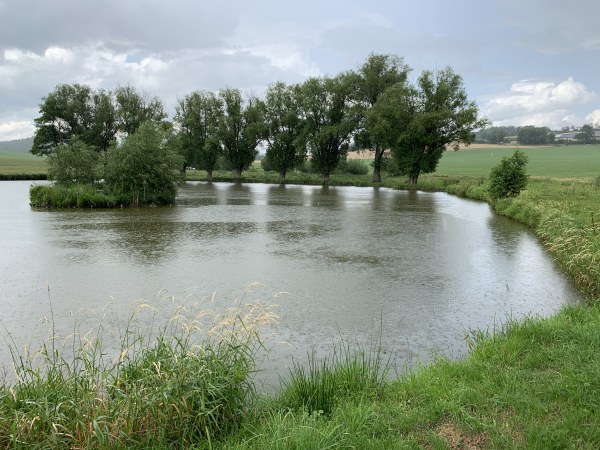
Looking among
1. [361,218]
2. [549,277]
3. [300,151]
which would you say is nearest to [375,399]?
[549,277]

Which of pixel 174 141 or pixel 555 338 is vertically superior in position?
pixel 174 141

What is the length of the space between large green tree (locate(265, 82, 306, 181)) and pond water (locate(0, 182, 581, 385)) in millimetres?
31455

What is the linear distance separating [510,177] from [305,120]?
96.6 ft

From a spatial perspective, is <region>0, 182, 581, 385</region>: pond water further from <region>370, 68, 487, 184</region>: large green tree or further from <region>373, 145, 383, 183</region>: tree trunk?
<region>373, 145, 383, 183</region>: tree trunk

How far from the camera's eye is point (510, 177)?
2236cm

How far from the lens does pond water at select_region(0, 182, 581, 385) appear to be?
6441mm

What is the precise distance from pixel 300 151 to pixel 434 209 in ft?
85.1

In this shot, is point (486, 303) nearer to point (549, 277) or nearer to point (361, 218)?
point (549, 277)

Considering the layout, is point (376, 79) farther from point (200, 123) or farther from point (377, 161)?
point (200, 123)

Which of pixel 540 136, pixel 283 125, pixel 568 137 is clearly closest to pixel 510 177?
pixel 283 125

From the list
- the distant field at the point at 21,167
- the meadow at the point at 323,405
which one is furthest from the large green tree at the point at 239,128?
the meadow at the point at 323,405

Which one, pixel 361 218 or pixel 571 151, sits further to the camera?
pixel 571 151

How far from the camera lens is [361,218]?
19812mm

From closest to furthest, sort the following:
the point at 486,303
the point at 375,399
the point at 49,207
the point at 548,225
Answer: the point at 375,399 → the point at 486,303 → the point at 548,225 → the point at 49,207
